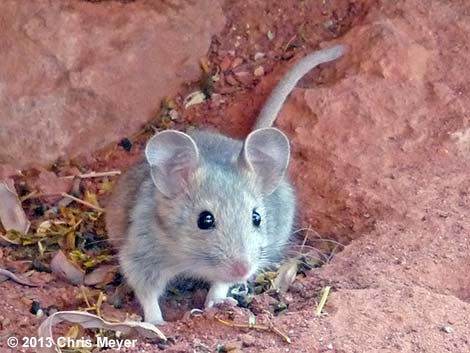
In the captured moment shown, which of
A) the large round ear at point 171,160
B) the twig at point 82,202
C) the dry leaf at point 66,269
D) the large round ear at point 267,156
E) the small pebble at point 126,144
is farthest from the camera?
the small pebble at point 126,144

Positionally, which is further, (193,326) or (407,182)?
(407,182)

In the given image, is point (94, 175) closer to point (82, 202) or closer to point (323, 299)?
point (82, 202)

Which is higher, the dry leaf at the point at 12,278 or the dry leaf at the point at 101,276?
the dry leaf at the point at 12,278

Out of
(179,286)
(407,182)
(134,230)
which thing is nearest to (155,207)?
(134,230)

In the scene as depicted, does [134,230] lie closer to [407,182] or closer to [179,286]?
[179,286]

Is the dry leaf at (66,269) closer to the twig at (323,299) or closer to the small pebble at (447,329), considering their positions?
the twig at (323,299)

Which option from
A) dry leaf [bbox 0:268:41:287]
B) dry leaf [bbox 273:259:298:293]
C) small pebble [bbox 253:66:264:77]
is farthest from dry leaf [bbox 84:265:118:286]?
small pebble [bbox 253:66:264:77]

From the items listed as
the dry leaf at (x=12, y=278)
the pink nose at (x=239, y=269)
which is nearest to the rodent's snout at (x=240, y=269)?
the pink nose at (x=239, y=269)

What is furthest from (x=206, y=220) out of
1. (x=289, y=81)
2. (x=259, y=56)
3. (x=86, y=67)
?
(x=259, y=56)
